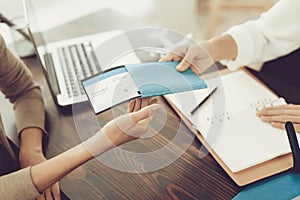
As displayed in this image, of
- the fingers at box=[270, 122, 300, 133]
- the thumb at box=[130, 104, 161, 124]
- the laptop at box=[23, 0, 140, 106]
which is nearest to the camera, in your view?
the thumb at box=[130, 104, 161, 124]

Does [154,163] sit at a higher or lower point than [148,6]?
higher

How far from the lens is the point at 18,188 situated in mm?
593

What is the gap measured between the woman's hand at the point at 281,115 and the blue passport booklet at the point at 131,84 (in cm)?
17

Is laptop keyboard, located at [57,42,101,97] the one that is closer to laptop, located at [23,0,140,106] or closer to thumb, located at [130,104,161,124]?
laptop, located at [23,0,140,106]

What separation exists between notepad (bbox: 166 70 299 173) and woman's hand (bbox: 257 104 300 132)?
0.04 ft

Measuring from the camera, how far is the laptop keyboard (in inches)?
32.7

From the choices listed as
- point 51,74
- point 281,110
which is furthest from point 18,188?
point 281,110

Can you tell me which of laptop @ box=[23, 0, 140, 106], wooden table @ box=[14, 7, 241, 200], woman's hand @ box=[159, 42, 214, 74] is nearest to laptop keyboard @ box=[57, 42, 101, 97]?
laptop @ box=[23, 0, 140, 106]

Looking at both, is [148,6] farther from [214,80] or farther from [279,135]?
[279,135]

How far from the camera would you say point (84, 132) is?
0.75 m

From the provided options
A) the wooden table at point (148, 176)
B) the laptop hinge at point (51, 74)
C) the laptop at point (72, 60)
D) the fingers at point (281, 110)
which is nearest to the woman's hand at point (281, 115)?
the fingers at point (281, 110)

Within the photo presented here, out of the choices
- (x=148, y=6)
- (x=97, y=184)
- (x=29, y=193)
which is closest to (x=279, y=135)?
(x=97, y=184)

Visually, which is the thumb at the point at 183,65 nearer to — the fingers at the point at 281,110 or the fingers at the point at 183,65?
the fingers at the point at 183,65

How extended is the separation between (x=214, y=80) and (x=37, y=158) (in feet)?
1.52
